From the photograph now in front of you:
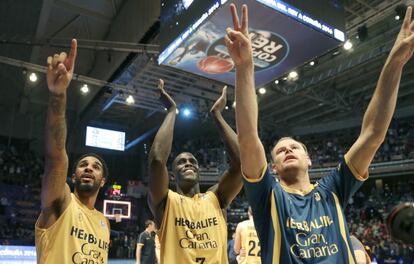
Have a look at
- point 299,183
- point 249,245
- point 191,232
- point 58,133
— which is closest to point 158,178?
point 191,232

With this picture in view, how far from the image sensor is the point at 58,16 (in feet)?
45.9

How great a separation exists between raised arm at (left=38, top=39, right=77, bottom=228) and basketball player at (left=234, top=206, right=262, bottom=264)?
3456 mm

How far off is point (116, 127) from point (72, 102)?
253 centimetres

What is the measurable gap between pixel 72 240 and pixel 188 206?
2.84ft

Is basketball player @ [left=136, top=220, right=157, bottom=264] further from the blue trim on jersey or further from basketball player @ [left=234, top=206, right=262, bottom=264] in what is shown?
the blue trim on jersey

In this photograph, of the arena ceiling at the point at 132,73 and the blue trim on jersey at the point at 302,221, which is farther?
the arena ceiling at the point at 132,73

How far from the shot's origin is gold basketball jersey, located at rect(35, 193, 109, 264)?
2.75 m

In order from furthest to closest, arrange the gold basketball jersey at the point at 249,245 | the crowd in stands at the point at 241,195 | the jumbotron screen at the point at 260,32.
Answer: the crowd in stands at the point at 241,195, the jumbotron screen at the point at 260,32, the gold basketball jersey at the point at 249,245

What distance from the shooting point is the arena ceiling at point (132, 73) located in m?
12.5

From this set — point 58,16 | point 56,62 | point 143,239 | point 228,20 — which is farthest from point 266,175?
point 58,16

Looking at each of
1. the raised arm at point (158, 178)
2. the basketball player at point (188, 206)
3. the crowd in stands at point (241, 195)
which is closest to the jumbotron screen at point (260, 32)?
the basketball player at point (188, 206)

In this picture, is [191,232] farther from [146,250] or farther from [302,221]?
[146,250]

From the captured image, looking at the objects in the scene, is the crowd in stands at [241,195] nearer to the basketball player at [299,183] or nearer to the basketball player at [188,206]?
the basketball player at [188,206]

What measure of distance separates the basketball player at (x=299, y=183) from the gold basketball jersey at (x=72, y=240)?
1380 mm
